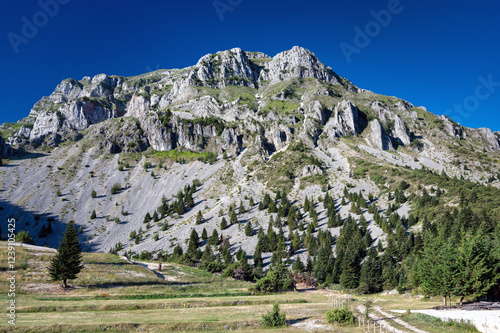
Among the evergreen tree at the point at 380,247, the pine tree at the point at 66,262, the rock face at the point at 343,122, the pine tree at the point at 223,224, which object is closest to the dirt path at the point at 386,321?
the pine tree at the point at 66,262

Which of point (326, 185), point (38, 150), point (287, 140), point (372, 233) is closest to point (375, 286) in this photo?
point (372, 233)

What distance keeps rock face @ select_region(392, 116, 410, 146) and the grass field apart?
16447 cm

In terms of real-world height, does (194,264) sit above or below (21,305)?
below

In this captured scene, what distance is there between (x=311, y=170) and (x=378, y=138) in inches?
2498

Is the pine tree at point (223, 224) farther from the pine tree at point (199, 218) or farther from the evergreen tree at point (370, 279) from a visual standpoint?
the evergreen tree at point (370, 279)

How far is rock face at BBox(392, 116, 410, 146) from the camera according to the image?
6716 inches

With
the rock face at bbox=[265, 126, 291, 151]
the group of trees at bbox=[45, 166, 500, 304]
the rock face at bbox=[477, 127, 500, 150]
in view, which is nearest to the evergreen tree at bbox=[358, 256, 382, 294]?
the group of trees at bbox=[45, 166, 500, 304]

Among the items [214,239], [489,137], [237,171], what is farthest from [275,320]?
[489,137]

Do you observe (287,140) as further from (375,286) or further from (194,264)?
(375,286)

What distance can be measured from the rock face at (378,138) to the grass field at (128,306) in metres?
144

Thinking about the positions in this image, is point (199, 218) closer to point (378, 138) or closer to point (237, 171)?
point (237, 171)

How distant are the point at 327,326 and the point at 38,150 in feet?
637

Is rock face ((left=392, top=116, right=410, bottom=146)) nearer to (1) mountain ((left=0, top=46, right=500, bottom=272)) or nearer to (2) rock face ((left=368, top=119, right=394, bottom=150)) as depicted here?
(1) mountain ((left=0, top=46, right=500, bottom=272))

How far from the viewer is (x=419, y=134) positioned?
178750 mm
